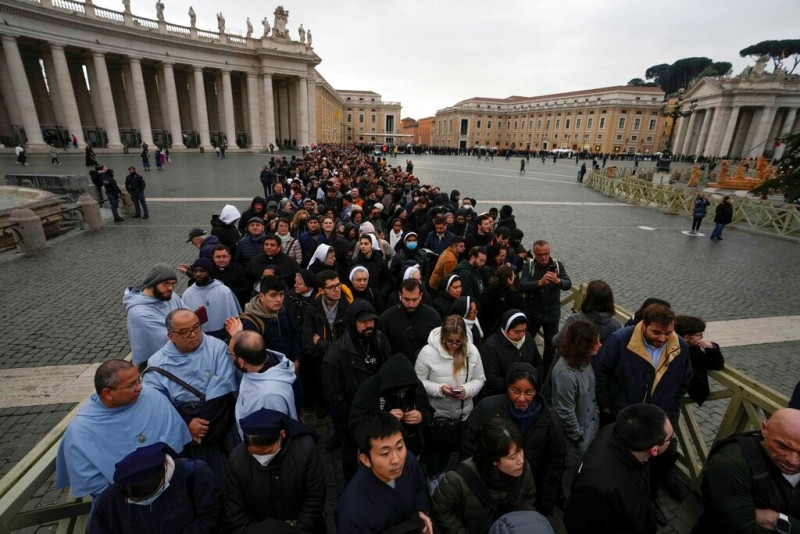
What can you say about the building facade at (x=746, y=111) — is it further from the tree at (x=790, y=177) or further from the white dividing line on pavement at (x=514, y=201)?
the tree at (x=790, y=177)

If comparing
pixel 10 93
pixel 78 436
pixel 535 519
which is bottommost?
→ pixel 78 436

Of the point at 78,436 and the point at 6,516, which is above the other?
the point at 78,436

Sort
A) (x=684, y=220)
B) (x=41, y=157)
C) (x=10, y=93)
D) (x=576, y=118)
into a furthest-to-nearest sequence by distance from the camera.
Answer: (x=576, y=118) < (x=10, y=93) < (x=41, y=157) < (x=684, y=220)

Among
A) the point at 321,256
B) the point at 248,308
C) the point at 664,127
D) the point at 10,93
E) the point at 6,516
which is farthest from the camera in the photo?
the point at 664,127

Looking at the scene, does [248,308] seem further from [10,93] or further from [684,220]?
[10,93]

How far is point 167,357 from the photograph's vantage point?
2.93m

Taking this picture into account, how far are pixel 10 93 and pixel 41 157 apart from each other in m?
10.6

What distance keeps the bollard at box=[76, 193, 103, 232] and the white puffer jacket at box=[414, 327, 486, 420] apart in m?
13.4

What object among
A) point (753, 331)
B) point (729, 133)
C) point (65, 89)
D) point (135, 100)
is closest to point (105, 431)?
point (753, 331)

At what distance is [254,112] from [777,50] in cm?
11480

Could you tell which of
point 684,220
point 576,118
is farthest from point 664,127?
point 684,220

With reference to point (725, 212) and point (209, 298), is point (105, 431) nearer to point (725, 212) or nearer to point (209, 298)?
point (209, 298)

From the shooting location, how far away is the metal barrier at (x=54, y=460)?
2.19 metres

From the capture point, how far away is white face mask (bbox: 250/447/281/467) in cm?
218
